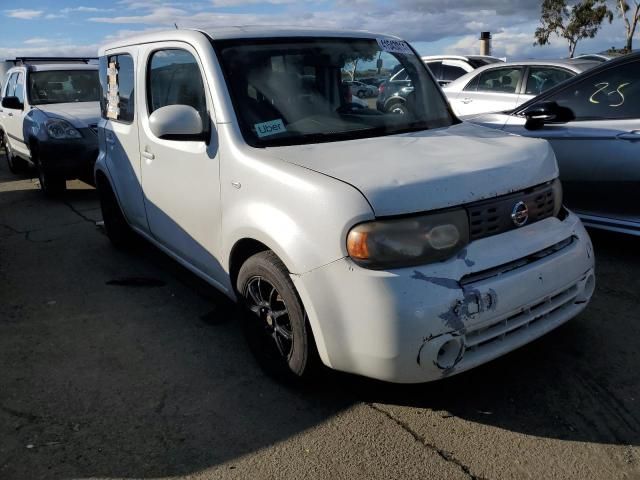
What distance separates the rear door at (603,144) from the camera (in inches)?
169

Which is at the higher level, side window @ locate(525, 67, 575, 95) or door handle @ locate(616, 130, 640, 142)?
side window @ locate(525, 67, 575, 95)

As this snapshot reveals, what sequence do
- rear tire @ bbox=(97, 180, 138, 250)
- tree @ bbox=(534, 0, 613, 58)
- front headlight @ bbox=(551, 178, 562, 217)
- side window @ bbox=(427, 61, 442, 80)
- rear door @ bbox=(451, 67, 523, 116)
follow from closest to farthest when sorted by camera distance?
1. front headlight @ bbox=(551, 178, 562, 217)
2. rear tire @ bbox=(97, 180, 138, 250)
3. rear door @ bbox=(451, 67, 523, 116)
4. side window @ bbox=(427, 61, 442, 80)
5. tree @ bbox=(534, 0, 613, 58)

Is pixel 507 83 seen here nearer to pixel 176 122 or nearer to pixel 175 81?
pixel 175 81

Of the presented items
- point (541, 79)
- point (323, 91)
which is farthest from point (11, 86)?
point (541, 79)

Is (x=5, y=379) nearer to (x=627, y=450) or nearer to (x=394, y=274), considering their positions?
(x=394, y=274)

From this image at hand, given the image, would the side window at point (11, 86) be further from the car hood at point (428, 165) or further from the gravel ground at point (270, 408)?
the car hood at point (428, 165)

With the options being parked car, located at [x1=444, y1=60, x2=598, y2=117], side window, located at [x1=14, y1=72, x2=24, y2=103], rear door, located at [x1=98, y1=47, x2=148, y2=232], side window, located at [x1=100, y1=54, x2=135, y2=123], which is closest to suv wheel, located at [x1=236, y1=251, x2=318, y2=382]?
rear door, located at [x1=98, y1=47, x2=148, y2=232]

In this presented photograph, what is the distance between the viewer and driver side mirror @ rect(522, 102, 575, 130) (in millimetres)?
4711

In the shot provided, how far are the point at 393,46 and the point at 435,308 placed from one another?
2226mm

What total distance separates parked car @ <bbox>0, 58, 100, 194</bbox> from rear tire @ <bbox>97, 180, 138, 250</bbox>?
2460 mm

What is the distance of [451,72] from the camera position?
1158 cm

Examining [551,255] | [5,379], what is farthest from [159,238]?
[551,255]

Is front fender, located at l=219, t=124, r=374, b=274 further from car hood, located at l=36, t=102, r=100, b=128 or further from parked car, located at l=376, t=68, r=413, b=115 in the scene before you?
car hood, located at l=36, t=102, r=100, b=128

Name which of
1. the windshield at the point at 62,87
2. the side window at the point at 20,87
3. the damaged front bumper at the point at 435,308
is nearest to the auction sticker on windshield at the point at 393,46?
the damaged front bumper at the point at 435,308
